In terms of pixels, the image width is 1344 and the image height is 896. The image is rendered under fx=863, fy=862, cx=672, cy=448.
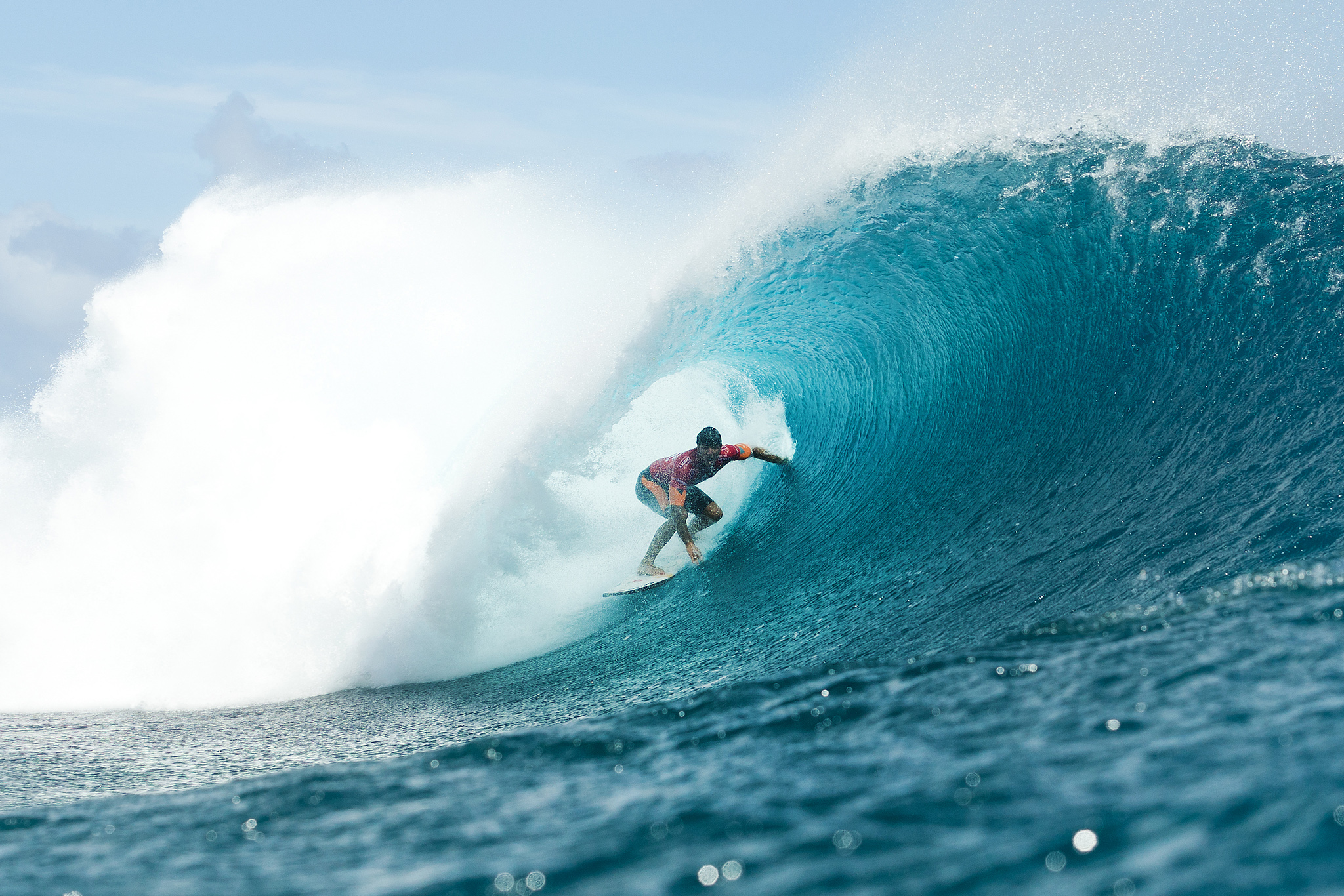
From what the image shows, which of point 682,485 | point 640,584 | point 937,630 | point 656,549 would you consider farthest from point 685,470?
point 937,630

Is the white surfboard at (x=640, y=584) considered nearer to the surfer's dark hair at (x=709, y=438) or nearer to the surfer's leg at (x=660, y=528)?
the surfer's leg at (x=660, y=528)

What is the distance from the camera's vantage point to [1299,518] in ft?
12.9

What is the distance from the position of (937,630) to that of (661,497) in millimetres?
3865

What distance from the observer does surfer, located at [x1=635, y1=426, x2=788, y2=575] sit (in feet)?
24.6

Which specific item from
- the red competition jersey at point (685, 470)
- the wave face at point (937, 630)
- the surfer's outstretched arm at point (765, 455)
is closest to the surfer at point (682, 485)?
the red competition jersey at point (685, 470)

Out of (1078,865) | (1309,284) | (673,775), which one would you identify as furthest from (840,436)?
(1078,865)

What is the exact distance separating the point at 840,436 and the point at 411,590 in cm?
469

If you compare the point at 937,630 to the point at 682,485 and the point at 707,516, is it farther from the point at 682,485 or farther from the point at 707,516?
the point at 707,516

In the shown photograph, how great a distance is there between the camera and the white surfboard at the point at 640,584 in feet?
24.3

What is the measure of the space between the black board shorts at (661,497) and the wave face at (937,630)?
1.54 ft

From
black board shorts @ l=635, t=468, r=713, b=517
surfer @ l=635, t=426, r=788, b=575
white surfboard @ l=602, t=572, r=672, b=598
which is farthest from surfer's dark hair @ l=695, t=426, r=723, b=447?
white surfboard @ l=602, t=572, r=672, b=598

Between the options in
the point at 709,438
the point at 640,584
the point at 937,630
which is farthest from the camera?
the point at 640,584

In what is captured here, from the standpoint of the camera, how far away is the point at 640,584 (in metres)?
7.43

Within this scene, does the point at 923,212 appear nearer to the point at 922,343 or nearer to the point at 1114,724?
the point at 922,343
